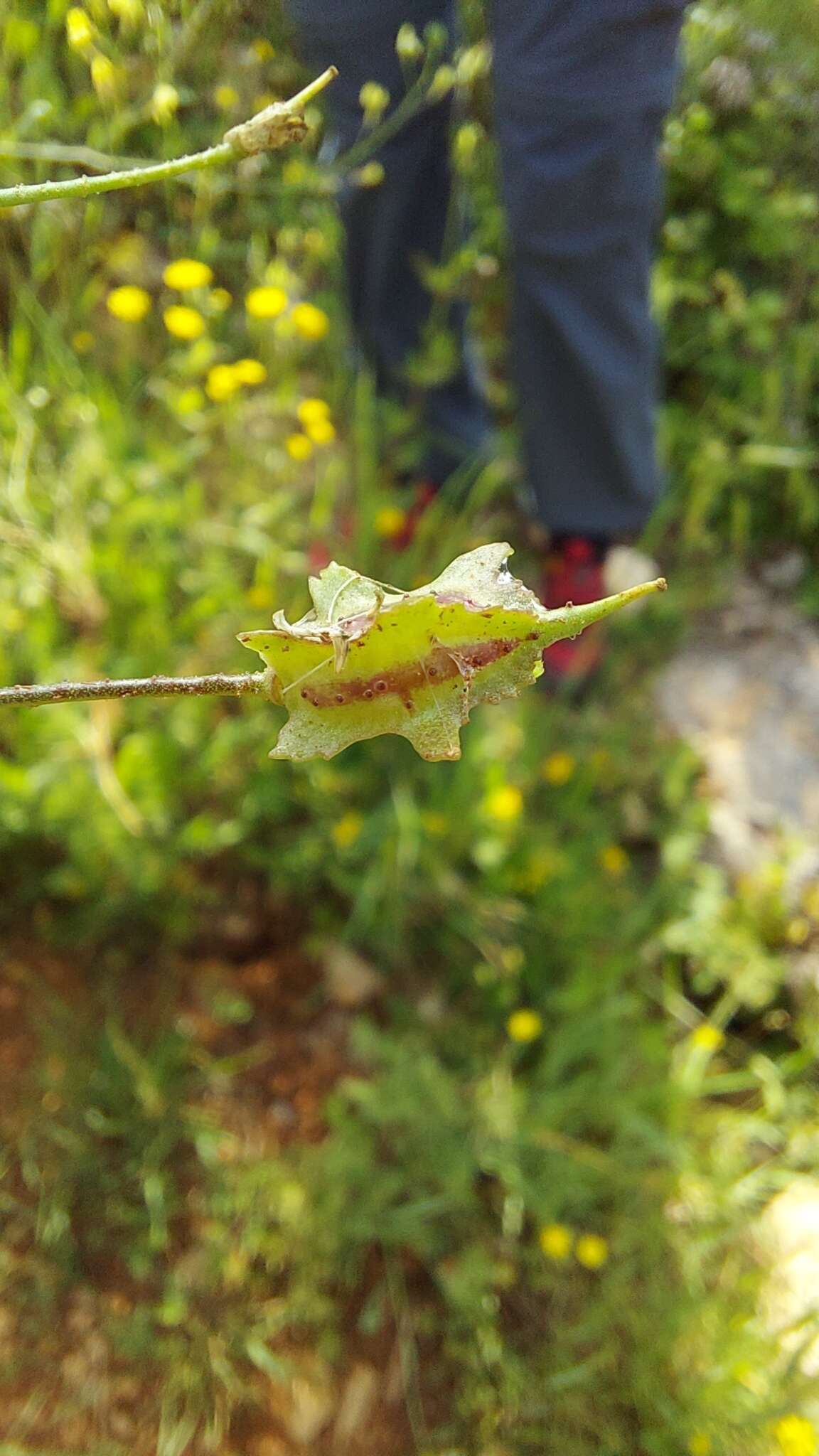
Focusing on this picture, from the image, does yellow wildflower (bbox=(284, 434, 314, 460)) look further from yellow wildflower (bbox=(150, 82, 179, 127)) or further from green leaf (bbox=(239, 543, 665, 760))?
green leaf (bbox=(239, 543, 665, 760))

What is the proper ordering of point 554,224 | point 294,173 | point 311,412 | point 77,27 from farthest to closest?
point 311,412 → point 554,224 → point 294,173 → point 77,27

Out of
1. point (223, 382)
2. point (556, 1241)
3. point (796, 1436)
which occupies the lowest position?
point (796, 1436)

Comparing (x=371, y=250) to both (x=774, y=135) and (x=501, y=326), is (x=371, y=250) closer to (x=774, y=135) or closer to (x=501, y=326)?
(x=501, y=326)

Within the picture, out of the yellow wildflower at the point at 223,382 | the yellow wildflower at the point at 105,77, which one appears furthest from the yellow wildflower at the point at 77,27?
the yellow wildflower at the point at 223,382

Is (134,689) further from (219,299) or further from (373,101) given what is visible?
(219,299)

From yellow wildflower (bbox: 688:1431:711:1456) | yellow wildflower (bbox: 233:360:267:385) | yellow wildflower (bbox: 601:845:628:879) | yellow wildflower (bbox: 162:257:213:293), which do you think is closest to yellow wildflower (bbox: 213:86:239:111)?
yellow wildflower (bbox: 162:257:213:293)

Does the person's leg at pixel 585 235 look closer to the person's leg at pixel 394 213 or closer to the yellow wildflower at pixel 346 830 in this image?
the person's leg at pixel 394 213

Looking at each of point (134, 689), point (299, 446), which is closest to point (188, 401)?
point (299, 446)
